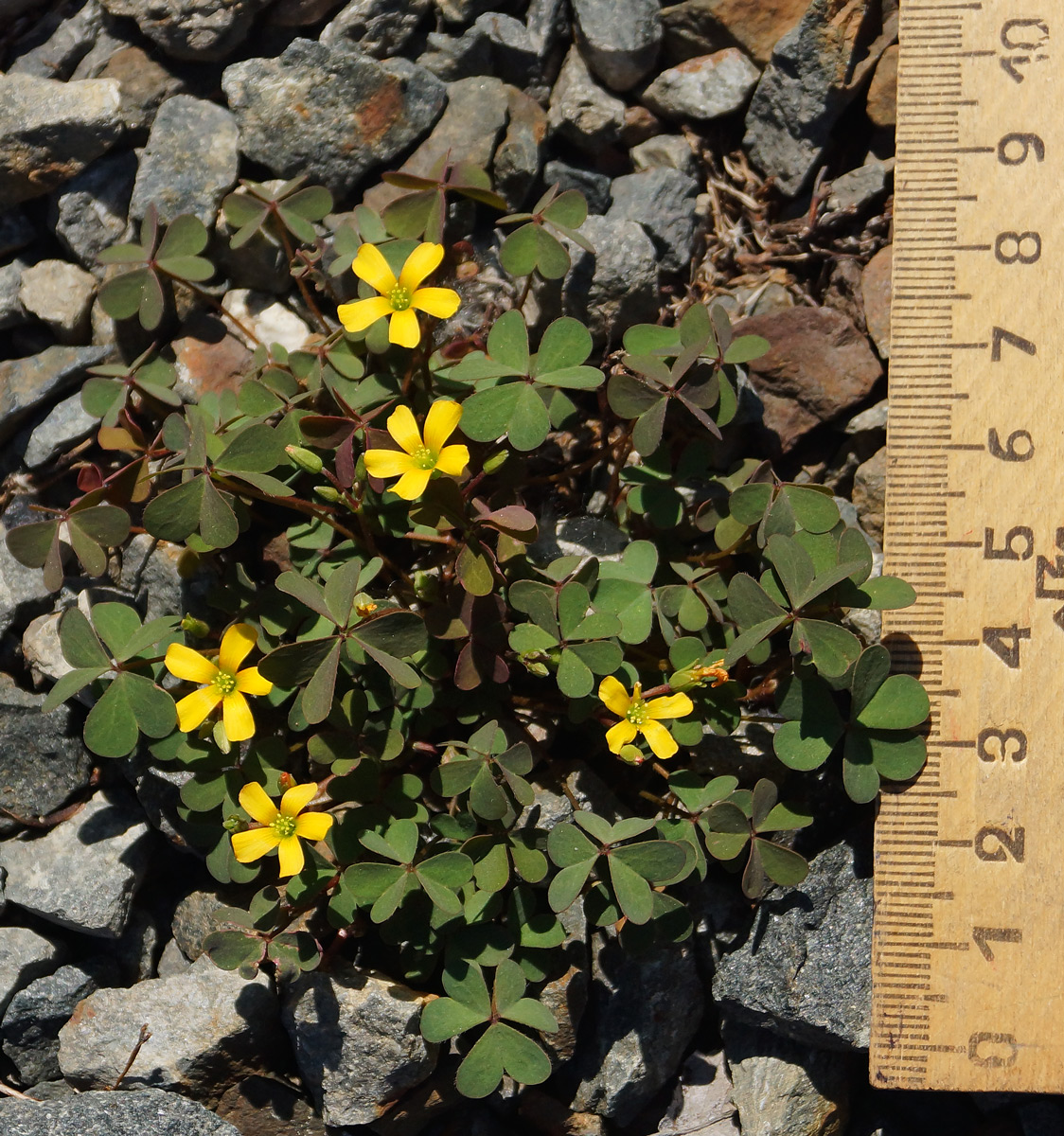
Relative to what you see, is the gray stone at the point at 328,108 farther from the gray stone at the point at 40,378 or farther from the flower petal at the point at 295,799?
the flower petal at the point at 295,799

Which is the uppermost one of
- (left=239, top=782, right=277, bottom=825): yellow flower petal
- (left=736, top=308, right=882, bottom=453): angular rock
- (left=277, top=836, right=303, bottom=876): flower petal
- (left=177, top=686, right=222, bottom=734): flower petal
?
(left=736, top=308, right=882, bottom=453): angular rock

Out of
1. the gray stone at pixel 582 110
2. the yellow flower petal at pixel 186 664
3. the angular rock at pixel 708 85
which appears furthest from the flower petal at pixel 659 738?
the angular rock at pixel 708 85

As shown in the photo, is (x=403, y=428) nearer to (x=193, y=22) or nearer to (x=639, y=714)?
(x=639, y=714)

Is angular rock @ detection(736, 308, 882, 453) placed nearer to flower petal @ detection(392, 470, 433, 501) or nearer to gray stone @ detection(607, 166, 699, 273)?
gray stone @ detection(607, 166, 699, 273)

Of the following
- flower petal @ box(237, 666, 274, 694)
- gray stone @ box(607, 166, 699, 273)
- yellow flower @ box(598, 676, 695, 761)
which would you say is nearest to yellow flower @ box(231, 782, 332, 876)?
flower petal @ box(237, 666, 274, 694)

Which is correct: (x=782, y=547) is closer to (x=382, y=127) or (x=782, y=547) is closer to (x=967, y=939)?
(x=967, y=939)

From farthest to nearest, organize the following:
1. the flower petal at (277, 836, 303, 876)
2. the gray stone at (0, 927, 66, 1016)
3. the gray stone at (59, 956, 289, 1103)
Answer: the gray stone at (0, 927, 66, 1016) → the gray stone at (59, 956, 289, 1103) → the flower petal at (277, 836, 303, 876)
